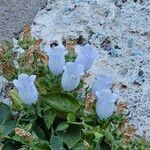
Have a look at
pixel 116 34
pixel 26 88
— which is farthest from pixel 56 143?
pixel 116 34

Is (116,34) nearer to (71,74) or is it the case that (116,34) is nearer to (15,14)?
(15,14)

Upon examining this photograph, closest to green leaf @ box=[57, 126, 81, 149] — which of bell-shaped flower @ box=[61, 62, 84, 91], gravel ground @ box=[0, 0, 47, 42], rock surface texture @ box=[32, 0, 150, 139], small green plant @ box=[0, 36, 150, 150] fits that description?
small green plant @ box=[0, 36, 150, 150]

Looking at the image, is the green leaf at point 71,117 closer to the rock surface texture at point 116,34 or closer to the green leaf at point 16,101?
the green leaf at point 16,101

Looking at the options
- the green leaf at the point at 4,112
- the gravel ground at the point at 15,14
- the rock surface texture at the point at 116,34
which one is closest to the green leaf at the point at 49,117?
the green leaf at the point at 4,112

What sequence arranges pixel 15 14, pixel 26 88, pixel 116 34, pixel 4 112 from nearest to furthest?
1. pixel 26 88
2. pixel 4 112
3. pixel 116 34
4. pixel 15 14

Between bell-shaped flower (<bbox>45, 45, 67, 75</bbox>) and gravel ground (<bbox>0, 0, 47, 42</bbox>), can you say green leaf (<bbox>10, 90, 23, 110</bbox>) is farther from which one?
gravel ground (<bbox>0, 0, 47, 42</bbox>)

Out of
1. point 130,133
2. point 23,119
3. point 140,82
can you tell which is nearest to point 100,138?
point 130,133
